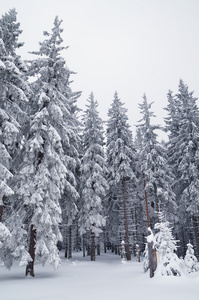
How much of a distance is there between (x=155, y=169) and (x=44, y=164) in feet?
42.5

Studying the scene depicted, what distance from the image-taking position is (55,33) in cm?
1555

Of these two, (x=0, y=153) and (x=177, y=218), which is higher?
(x=0, y=153)

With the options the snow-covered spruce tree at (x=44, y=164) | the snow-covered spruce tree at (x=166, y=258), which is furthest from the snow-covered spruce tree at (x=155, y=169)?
the snow-covered spruce tree at (x=166, y=258)

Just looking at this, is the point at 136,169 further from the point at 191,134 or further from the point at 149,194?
the point at 191,134

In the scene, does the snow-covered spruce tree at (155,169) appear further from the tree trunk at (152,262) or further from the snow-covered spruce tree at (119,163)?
the tree trunk at (152,262)

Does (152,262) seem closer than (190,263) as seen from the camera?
Yes

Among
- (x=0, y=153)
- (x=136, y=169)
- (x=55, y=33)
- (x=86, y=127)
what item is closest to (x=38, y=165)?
(x=0, y=153)

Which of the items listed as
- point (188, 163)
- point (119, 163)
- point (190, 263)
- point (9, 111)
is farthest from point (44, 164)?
point (188, 163)

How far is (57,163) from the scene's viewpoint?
45.2 feet

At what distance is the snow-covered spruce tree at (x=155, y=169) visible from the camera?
21.9m

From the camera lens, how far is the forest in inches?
453

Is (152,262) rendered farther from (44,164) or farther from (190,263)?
(44,164)

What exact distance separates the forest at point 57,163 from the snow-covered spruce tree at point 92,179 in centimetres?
11

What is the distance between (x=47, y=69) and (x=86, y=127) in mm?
11140
